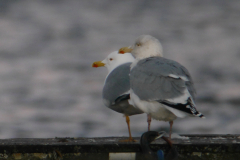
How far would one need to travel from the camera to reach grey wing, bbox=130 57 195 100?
3.14 m

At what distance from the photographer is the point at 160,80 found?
3.25 meters

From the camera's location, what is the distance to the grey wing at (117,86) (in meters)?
3.80

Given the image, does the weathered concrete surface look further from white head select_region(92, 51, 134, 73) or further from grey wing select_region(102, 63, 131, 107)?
white head select_region(92, 51, 134, 73)

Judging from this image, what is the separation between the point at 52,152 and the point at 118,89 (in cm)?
131

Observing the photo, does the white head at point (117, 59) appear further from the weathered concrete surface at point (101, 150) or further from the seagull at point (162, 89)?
the weathered concrete surface at point (101, 150)

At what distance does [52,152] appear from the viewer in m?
2.67

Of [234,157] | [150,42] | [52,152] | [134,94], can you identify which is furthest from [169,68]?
[52,152]

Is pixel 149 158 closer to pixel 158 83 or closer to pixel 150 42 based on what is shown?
pixel 158 83

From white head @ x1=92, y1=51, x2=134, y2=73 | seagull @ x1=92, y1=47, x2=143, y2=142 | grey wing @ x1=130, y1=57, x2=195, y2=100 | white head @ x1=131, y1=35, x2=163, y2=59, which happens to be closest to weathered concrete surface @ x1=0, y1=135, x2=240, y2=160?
grey wing @ x1=130, y1=57, x2=195, y2=100

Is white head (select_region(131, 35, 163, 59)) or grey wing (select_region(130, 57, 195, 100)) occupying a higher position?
white head (select_region(131, 35, 163, 59))

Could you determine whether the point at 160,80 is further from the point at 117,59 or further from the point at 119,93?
the point at 117,59

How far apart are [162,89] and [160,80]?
0.09 metres

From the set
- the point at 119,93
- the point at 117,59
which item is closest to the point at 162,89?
the point at 119,93

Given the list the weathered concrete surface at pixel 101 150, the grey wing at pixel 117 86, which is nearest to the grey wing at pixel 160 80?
the grey wing at pixel 117 86
